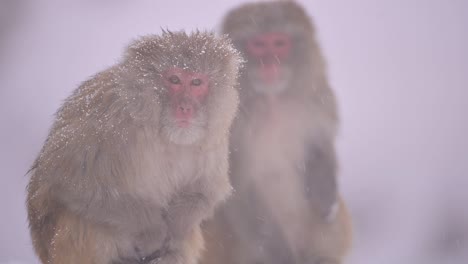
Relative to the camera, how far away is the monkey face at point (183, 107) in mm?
2672

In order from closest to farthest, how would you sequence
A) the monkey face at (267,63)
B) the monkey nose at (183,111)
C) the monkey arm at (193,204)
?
1. the monkey nose at (183,111)
2. the monkey arm at (193,204)
3. the monkey face at (267,63)

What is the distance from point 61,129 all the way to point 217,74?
69 cm

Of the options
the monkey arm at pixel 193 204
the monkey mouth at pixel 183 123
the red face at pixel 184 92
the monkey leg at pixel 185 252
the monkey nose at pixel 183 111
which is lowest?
the monkey leg at pixel 185 252

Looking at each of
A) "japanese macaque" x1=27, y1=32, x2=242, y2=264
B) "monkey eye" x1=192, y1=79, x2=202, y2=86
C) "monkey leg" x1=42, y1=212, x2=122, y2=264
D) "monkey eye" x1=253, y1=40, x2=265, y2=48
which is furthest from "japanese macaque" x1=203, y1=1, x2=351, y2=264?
"monkey leg" x1=42, y1=212, x2=122, y2=264

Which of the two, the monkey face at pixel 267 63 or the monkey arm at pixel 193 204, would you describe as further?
the monkey face at pixel 267 63

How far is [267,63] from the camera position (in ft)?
11.6

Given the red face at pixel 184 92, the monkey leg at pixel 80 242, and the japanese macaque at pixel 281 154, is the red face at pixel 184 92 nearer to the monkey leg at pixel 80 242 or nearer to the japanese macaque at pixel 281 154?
the monkey leg at pixel 80 242

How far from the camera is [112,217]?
2730 millimetres

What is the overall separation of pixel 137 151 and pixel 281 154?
126 cm

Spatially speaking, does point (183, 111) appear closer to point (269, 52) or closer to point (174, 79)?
point (174, 79)

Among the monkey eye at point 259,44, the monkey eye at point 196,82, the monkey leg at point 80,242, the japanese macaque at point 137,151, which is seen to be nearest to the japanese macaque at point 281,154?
the monkey eye at point 259,44

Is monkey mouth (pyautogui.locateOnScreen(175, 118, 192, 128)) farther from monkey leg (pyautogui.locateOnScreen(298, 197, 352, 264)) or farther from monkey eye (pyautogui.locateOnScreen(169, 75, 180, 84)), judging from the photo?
monkey leg (pyautogui.locateOnScreen(298, 197, 352, 264))

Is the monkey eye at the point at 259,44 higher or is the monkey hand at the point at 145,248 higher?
the monkey eye at the point at 259,44

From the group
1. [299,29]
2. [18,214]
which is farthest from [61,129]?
[18,214]
